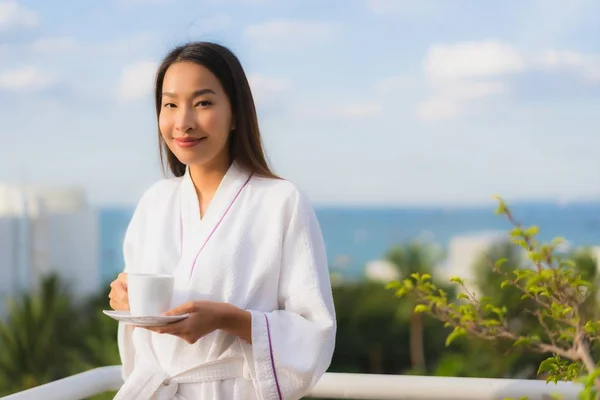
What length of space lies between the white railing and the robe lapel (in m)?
0.43

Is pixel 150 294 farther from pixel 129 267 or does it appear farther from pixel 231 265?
pixel 129 267

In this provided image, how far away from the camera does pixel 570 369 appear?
119cm

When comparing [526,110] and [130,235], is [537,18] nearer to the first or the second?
[526,110]

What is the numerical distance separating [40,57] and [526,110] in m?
19.6

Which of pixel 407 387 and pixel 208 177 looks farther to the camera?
pixel 407 387

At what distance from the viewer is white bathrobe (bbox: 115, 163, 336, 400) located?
1.44 metres

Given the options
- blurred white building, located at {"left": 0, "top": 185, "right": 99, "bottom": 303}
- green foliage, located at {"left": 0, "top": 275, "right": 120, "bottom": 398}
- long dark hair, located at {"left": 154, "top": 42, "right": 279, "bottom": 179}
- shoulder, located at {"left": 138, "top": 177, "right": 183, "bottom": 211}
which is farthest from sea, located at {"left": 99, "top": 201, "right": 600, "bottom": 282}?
long dark hair, located at {"left": 154, "top": 42, "right": 279, "bottom": 179}

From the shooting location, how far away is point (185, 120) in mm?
1475

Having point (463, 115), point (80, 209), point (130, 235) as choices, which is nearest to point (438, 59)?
point (463, 115)

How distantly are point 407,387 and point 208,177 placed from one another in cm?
61

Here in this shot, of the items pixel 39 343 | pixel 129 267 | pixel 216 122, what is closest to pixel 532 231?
pixel 216 122

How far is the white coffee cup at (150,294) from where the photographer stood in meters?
1.33

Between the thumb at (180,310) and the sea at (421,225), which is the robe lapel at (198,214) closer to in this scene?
the thumb at (180,310)

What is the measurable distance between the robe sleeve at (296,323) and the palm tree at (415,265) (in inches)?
626
